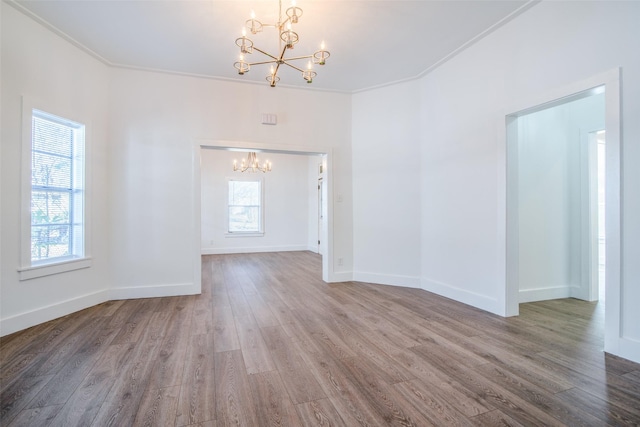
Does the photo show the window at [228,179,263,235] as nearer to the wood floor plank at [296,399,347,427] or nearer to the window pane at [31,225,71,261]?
the window pane at [31,225,71,261]

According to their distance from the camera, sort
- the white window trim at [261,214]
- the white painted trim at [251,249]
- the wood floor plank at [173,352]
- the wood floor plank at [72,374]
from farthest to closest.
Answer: the white window trim at [261,214] < the white painted trim at [251,249] < the wood floor plank at [173,352] < the wood floor plank at [72,374]

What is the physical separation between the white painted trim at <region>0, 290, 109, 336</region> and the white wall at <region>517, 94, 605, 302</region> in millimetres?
5310

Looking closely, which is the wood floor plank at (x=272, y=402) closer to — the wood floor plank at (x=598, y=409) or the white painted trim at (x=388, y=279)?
the wood floor plank at (x=598, y=409)

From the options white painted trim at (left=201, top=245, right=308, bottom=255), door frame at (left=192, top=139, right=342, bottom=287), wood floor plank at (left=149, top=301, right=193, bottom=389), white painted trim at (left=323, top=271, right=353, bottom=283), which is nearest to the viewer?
wood floor plank at (left=149, top=301, right=193, bottom=389)

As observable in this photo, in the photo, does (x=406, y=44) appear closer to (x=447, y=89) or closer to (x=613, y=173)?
(x=447, y=89)

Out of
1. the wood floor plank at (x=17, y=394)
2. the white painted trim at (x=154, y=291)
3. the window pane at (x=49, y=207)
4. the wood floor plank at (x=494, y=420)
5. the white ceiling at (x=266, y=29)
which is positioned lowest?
the wood floor plank at (x=17, y=394)

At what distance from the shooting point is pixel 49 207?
3.25 metres

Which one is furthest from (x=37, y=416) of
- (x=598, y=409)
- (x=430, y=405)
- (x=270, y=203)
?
(x=270, y=203)

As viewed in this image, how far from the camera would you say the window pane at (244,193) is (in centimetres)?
855

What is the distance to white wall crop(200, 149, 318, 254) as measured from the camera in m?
8.32

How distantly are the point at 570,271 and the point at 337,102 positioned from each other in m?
4.10

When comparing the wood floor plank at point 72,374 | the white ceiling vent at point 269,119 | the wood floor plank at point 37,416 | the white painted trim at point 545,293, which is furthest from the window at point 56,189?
the white painted trim at point 545,293

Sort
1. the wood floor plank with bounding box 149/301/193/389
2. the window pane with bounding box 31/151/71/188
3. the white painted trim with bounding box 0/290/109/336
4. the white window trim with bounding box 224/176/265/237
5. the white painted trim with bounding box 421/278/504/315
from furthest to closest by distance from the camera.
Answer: the white window trim with bounding box 224/176/265/237, the white painted trim with bounding box 421/278/504/315, the window pane with bounding box 31/151/71/188, the white painted trim with bounding box 0/290/109/336, the wood floor plank with bounding box 149/301/193/389

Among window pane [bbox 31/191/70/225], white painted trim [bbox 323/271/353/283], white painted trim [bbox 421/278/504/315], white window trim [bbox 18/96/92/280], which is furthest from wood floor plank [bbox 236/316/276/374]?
white painted trim [bbox 421/278/504/315]
